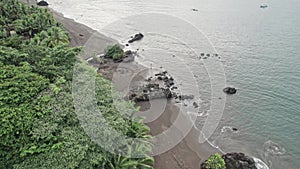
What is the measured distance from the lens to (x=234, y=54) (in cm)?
3816

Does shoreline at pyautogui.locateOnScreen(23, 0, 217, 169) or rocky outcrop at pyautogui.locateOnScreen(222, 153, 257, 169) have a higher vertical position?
rocky outcrop at pyautogui.locateOnScreen(222, 153, 257, 169)

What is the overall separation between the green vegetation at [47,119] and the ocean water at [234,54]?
9789 millimetres

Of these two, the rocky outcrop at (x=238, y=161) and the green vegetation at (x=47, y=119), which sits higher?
the green vegetation at (x=47, y=119)

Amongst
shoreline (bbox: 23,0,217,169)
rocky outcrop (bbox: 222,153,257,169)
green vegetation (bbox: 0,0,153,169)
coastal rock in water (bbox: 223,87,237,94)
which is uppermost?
green vegetation (bbox: 0,0,153,169)

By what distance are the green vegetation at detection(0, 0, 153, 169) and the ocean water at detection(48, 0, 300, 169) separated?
9.79 m

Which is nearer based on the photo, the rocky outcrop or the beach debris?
the rocky outcrop

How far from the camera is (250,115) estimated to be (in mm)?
23562

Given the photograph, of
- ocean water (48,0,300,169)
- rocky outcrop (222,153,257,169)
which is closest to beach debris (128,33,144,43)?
ocean water (48,0,300,169)

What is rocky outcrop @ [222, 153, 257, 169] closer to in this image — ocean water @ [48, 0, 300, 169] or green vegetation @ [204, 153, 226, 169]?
green vegetation @ [204, 153, 226, 169]

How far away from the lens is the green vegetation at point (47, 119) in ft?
35.9

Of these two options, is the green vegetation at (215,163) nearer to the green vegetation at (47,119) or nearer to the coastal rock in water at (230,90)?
the green vegetation at (47,119)

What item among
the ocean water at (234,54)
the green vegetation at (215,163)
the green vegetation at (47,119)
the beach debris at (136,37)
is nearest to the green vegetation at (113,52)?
the ocean water at (234,54)

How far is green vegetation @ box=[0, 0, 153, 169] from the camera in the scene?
1095 centimetres

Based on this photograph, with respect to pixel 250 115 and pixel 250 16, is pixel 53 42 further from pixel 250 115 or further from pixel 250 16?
pixel 250 16
